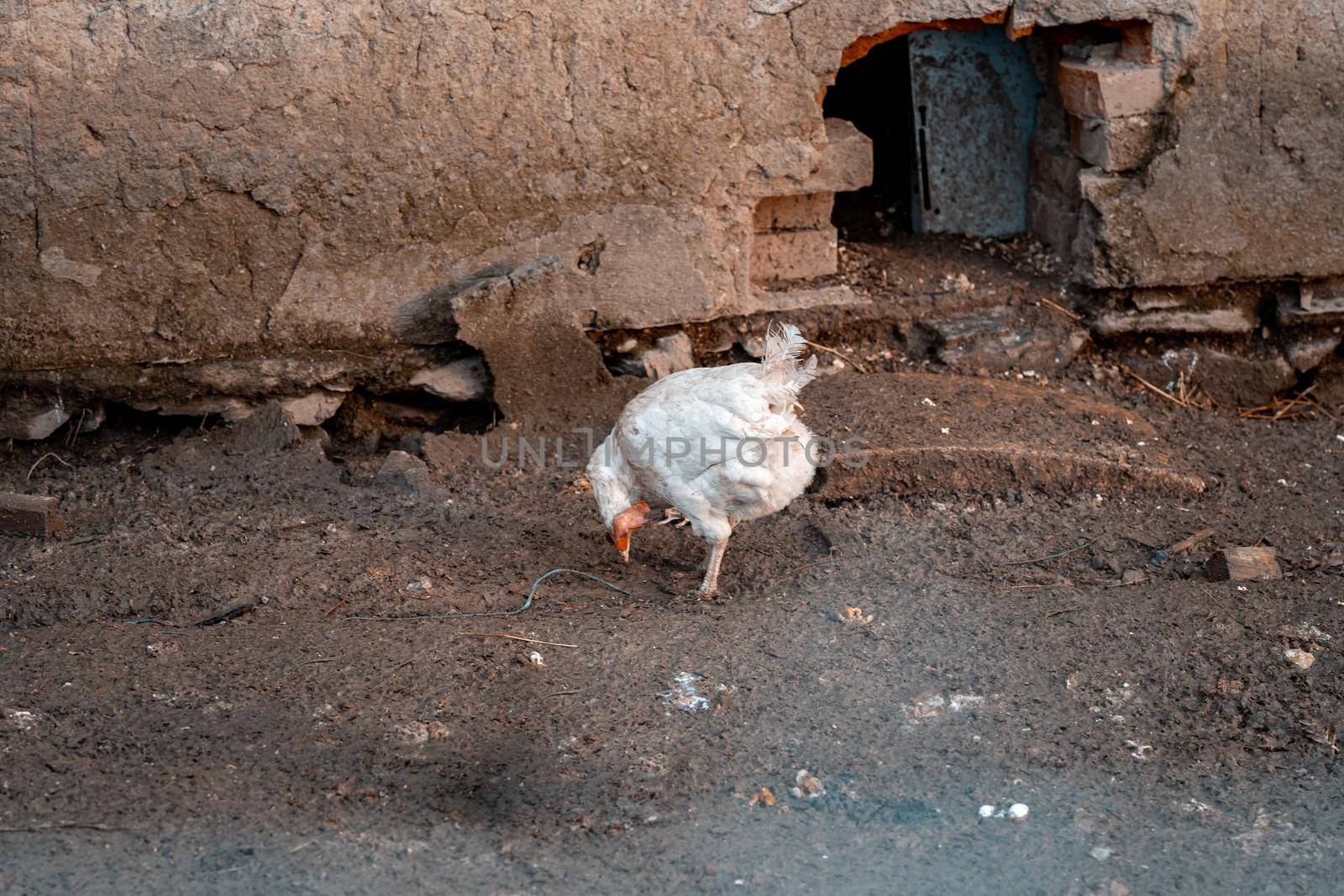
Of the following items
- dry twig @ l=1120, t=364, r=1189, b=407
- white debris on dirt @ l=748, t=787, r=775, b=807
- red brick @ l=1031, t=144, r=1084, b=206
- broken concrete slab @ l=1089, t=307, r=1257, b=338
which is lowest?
white debris on dirt @ l=748, t=787, r=775, b=807

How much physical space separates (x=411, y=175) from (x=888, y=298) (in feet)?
7.33

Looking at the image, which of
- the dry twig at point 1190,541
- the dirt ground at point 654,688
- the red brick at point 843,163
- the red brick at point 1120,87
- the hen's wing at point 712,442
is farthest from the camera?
the red brick at point 843,163

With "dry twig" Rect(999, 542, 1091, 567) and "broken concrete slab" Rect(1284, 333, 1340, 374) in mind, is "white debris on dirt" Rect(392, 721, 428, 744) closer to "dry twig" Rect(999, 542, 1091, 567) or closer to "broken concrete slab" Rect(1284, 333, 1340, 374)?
"dry twig" Rect(999, 542, 1091, 567)

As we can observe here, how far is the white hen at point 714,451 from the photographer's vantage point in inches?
154

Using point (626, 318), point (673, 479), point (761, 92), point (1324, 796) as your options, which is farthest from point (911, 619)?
point (761, 92)

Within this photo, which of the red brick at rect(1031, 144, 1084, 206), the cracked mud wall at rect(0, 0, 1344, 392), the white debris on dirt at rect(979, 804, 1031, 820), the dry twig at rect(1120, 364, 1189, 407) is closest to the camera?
the white debris on dirt at rect(979, 804, 1031, 820)

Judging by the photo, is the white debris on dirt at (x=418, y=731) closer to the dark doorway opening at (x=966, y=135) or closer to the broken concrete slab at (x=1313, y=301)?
the dark doorway opening at (x=966, y=135)

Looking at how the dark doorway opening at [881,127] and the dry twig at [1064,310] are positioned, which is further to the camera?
the dark doorway opening at [881,127]

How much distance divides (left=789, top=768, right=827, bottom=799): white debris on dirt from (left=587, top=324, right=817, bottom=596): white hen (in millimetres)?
1016

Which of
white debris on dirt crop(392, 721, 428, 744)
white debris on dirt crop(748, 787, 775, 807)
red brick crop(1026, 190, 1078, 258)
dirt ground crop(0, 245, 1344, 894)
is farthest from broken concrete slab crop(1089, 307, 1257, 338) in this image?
white debris on dirt crop(392, 721, 428, 744)

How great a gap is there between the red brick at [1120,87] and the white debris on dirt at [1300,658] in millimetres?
2637

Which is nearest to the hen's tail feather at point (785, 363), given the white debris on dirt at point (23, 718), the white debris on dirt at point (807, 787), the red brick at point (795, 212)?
the white debris on dirt at point (807, 787)

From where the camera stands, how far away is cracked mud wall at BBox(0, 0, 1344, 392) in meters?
4.73

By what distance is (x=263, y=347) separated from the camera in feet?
17.0
